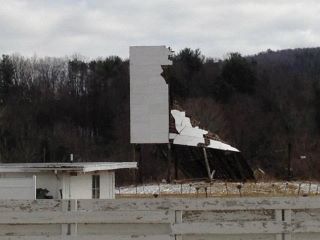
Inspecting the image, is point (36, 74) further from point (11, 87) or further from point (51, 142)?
point (51, 142)

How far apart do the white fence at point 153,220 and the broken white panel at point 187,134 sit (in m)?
46.3

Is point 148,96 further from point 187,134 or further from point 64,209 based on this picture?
point 64,209

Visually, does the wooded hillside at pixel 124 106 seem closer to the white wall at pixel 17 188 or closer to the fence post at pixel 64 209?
the white wall at pixel 17 188

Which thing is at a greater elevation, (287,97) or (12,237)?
(287,97)

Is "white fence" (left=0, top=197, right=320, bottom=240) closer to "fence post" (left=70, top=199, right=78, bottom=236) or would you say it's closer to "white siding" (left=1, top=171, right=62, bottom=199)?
"fence post" (left=70, top=199, right=78, bottom=236)

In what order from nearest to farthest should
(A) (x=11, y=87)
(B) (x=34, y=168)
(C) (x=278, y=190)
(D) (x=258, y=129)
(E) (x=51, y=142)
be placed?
(B) (x=34, y=168)
(C) (x=278, y=190)
(E) (x=51, y=142)
(D) (x=258, y=129)
(A) (x=11, y=87)

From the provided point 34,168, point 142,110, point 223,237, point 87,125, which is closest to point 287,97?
point 87,125

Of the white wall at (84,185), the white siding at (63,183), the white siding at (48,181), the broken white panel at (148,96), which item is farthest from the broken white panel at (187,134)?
the white siding at (48,181)

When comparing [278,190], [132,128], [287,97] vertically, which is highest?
[287,97]

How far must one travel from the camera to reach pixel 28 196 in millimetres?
22266

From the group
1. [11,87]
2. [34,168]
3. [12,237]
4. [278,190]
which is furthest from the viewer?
[11,87]

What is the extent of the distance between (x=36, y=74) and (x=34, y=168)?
86.6 m

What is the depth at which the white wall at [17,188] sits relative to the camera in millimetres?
22328

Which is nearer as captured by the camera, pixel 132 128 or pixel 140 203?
pixel 140 203
